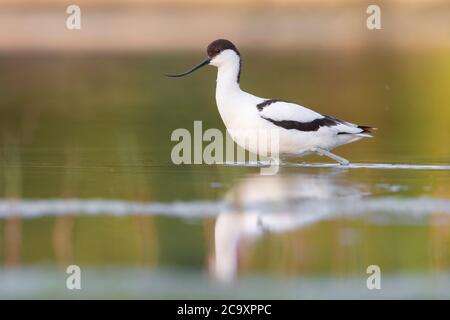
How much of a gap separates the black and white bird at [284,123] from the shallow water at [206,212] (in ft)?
0.76

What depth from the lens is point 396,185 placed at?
915 centimetres

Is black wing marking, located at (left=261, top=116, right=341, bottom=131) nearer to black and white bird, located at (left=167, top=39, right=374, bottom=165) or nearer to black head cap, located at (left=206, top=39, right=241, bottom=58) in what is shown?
black and white bird, located at (left=167, top=39, right=374, bottom=165)

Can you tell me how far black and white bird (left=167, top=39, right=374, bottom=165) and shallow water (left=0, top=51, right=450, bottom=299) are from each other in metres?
0.23

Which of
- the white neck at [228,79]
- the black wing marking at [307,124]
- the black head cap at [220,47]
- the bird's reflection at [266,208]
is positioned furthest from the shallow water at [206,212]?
the black head cap at [220,47]

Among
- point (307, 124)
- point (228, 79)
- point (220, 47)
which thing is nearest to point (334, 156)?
point (307, 124)

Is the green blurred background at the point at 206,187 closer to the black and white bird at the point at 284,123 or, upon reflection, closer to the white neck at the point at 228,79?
the black and white bird at the point at 284,123

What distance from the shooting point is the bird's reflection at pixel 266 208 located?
700 centimetres

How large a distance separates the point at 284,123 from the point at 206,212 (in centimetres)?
241

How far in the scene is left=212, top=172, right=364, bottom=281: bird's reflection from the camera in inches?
276

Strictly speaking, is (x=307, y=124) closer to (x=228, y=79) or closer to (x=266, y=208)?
(x=228, y=79)

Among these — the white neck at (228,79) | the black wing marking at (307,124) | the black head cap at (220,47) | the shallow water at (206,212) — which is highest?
the black head cap at (220,47)

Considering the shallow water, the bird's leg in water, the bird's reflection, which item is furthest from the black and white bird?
the bird's reflection

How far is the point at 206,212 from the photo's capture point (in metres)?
8.04

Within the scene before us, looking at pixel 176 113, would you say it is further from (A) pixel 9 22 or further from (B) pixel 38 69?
(A) pixel 9 22
